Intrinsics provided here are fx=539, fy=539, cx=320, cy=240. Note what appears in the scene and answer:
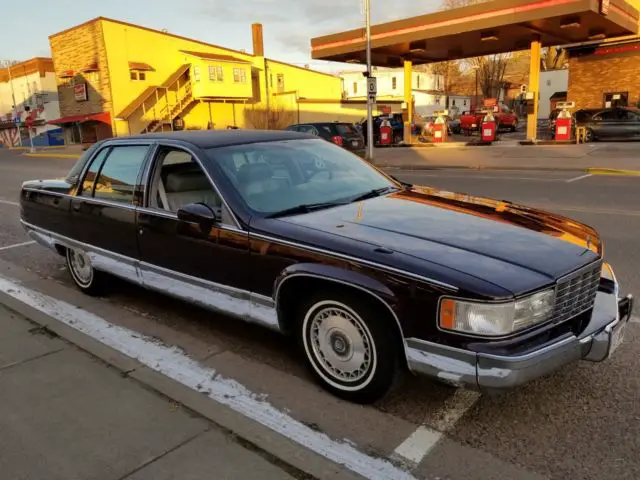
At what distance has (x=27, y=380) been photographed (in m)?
3.54

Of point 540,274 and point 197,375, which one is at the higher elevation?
point 540,274

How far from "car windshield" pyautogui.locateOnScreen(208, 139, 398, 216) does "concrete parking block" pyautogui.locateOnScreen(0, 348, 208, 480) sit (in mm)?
1383

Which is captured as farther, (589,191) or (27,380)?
(589,191)

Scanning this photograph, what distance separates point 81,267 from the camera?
525 cm

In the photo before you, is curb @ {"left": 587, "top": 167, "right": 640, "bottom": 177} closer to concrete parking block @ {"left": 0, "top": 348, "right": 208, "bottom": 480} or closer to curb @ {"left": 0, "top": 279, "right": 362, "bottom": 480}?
curb @ {"left": 0, "top": 279, "right": 362, "bottom": 480}

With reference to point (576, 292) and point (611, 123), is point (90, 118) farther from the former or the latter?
point (576, 292)

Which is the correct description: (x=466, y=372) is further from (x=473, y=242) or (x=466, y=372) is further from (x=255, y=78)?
(x=255, y=78)

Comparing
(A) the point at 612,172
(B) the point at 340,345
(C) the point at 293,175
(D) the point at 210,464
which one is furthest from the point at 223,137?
(A) the point at 612,172

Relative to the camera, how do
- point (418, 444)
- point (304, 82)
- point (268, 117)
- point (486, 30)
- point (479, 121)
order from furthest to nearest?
point (304, 82) → point (268, 117) → point (479, 121) → point (486, 30) → point (418, 444)

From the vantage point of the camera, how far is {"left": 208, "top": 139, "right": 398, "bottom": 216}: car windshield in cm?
369

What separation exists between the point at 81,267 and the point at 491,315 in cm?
414

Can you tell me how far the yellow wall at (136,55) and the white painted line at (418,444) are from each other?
42734 mm

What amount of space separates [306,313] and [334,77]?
6048 centimetres

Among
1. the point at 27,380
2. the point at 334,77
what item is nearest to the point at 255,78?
the point at 334,77
